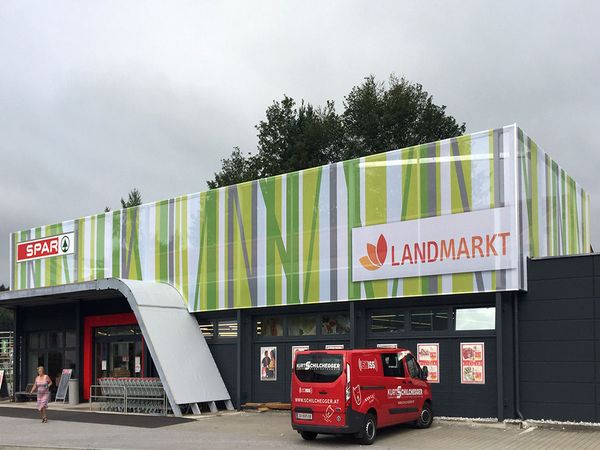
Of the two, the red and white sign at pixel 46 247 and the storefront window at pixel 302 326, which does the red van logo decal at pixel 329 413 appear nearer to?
the storefront window at pixel 302 326

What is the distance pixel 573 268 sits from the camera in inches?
637

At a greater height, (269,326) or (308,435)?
(269,326)

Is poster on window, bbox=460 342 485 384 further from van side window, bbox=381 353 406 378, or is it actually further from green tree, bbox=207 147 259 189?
A: green tree, bbox=207 147 259 189

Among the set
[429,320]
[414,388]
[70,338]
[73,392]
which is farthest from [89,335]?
[414,388]

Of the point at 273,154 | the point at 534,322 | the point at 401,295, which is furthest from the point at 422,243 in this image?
the point at 273,154

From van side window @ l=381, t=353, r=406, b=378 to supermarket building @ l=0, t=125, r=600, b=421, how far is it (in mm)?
2501

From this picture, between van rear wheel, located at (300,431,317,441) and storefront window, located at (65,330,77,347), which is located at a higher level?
storefront window, located at (65,330,77,347)

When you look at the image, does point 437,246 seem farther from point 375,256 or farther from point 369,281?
point 369,281

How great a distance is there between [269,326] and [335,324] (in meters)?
2.39

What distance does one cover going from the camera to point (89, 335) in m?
26.5

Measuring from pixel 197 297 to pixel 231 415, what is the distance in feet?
13.9

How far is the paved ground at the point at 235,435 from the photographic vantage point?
46.0ft

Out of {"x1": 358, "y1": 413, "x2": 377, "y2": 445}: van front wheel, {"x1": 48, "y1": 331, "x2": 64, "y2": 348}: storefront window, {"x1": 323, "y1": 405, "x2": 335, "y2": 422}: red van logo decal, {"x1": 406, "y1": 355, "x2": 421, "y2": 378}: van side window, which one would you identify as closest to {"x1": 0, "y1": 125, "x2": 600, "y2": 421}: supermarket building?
{"x1": 48, "y1": 331, "x2": 64, "y2": 348}: storefront window

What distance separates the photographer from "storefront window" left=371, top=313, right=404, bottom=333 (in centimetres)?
1848
